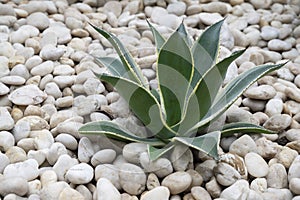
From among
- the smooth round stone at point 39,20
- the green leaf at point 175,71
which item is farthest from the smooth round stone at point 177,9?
the green leaf at point 175,71

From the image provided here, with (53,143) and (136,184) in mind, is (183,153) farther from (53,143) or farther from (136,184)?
(53,143)

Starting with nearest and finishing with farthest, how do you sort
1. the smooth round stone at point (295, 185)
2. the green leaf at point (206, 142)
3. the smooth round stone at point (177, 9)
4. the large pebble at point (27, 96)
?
1. the green leaf at point (206, 142)
2. the smooth round stone at point (295, 185)
3. the large pebble at point (27, 96)
4. the smooth round stone at point (177, 9)

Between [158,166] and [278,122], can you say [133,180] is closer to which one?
[158,166]

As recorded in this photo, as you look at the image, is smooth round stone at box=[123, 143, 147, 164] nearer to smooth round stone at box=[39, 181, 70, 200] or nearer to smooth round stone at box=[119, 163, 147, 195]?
smooth round stone at box=[119, 163, 147, 195]

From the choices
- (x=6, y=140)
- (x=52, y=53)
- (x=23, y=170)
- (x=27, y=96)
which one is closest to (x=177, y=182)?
(x=23, y=170)

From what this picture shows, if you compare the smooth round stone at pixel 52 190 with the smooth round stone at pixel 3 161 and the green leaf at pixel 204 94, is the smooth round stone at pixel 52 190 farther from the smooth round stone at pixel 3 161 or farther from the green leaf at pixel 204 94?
the green leaf at pixel 204 94

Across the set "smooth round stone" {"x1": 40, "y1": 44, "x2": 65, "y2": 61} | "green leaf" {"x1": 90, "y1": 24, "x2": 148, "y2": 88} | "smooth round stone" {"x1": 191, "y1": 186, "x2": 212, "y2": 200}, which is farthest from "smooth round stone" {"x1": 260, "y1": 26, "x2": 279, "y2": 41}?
"smooth round stone" {"x1": 191, "y1": 186, "x2": 212, "y2": 200}
